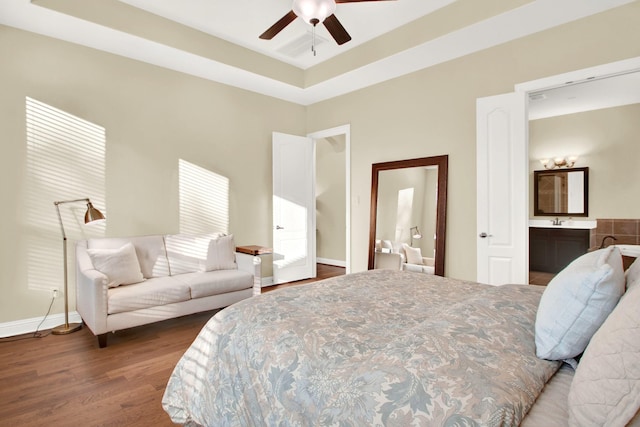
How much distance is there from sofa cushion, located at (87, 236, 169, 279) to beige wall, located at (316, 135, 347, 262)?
3888 mm

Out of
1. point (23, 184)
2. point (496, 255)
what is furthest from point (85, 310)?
point (496, 255)

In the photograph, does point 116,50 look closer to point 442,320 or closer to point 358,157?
point 358,157

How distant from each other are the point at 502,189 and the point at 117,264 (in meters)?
3.77

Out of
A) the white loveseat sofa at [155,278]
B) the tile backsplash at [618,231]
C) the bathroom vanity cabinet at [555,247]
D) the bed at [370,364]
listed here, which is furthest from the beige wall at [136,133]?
the tile backsplash at [618,231]

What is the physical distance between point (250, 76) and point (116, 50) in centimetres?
147

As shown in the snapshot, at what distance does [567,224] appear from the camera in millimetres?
5852

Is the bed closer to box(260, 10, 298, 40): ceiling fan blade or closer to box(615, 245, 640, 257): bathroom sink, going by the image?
box(260, 10, 298, 40): ceiling fan blade

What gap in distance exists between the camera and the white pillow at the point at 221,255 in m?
4.06

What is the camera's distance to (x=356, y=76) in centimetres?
450

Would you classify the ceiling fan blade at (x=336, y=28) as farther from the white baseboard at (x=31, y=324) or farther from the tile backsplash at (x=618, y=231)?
the tile backsplash at (x=618, y=231)

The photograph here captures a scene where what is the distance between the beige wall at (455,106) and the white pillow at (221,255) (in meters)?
1.73

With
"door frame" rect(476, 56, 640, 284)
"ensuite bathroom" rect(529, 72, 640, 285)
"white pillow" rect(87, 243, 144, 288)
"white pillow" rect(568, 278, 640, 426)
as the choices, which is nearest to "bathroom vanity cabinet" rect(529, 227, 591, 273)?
"ensuite bathroom" rect(529, 72, 640, 285)

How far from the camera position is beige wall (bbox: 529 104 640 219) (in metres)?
5.31

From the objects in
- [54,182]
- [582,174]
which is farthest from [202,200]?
[582,174]
